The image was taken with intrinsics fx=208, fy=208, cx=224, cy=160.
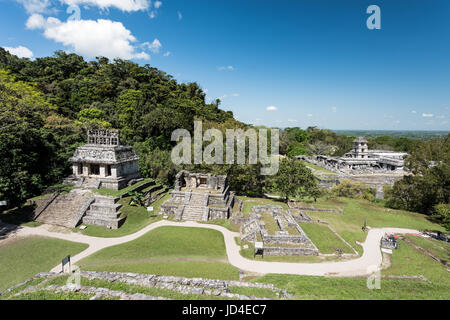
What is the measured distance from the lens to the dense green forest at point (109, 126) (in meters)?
20.6

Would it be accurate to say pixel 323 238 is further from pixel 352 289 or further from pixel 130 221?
pixel 130 221

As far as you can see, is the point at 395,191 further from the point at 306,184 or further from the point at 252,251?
the point at 252,251

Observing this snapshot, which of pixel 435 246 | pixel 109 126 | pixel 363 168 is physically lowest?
pixel 435 246

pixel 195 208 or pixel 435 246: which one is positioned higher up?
pixel 195 208

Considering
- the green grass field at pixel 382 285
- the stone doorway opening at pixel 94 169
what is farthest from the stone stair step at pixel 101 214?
the green grass field at pixel 382 285

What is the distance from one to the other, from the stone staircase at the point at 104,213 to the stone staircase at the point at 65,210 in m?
0.85

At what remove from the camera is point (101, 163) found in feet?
73.6

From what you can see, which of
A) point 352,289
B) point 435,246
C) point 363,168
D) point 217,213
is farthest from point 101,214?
point 363,168

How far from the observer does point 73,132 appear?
29.2 meters

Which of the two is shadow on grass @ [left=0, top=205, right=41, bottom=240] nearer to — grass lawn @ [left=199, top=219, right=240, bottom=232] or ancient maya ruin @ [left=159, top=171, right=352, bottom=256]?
ancient maya ruin @ [left=159, top=171, right=352, bottom=256]

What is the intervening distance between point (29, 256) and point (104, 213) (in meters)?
5.72

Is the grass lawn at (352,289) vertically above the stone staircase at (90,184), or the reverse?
the stone staircase at (90,184)

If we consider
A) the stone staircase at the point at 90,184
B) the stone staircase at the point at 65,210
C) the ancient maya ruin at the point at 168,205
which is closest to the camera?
the ancient maya ruin at the point at 168,205

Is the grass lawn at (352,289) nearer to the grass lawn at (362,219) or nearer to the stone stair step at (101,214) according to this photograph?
the grass lawn at (362,219)
